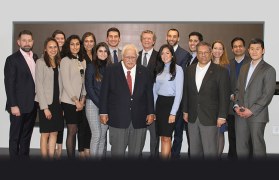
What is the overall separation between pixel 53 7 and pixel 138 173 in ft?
18.4

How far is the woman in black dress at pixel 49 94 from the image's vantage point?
13.9 feet

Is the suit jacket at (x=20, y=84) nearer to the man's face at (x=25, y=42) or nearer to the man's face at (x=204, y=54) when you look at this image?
the man's face at (x=25, y=42)

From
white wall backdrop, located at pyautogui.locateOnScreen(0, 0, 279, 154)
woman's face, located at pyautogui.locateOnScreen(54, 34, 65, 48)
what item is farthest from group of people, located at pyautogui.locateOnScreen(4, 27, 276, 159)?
white wall backdrop, located at pyautogui.locateOnScreen(0, 0, 279, 154)

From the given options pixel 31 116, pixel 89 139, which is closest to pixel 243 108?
pixel 89 139

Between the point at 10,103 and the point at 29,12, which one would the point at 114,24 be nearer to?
the point at 29,12

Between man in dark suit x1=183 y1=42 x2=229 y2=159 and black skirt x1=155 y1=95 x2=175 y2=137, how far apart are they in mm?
293

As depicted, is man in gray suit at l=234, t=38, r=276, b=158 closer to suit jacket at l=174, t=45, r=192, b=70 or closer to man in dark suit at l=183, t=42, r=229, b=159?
man in dark suit at l=183, t=42, r=229, b=159

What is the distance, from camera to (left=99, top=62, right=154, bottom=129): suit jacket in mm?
3723

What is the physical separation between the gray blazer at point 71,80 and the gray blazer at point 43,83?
0.43 ft

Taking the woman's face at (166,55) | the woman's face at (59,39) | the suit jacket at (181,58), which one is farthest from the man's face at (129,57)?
the woman's face at (59,39)

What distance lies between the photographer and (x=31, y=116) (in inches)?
176

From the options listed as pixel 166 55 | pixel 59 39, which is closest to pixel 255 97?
pixel 166 55

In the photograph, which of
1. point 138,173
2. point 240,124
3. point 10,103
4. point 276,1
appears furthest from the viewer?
point 276,1

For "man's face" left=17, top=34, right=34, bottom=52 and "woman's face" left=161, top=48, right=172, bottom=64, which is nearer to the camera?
"woman's face" left=161, top=48, right=172, bottom=64
